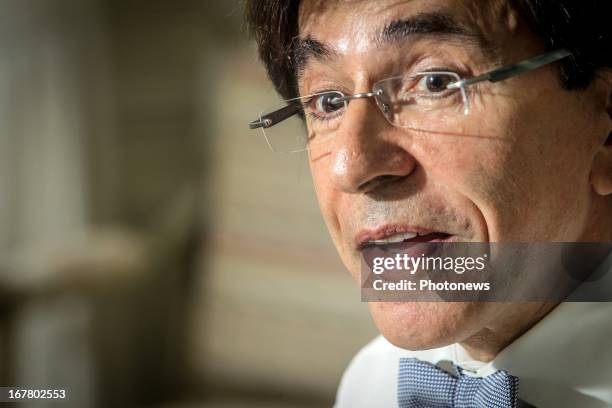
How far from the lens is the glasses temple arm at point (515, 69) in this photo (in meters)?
0.67

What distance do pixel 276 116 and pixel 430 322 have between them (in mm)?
287

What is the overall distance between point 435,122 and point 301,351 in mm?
1279

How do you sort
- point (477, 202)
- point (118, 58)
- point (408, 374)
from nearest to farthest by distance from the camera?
1. point (477, 202)
2. point (408, 374)
3. point (118, 58)

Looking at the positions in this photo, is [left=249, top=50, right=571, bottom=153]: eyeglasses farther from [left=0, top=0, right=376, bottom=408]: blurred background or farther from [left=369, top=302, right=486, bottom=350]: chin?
[left=0, top=0, right=376, bottom=408]: blurred background

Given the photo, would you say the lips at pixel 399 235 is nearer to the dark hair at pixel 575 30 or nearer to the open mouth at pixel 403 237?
the open mouth at pixel 403 237

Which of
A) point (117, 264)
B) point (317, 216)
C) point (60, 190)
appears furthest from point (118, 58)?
point (317, 216)

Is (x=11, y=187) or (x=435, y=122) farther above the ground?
(x=11, y=187)

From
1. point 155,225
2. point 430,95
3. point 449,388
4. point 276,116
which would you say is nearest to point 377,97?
point 430,95

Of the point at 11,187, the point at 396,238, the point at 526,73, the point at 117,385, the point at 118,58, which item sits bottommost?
the point at 117,385

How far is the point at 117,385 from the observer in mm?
2018

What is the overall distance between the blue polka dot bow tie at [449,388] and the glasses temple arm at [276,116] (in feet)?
0.93

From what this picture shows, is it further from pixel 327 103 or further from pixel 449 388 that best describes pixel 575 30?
pixel 449 388

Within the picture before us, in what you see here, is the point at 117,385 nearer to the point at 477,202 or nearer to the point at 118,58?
the point at 118,58

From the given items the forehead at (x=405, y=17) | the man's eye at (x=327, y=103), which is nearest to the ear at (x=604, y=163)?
the forehead at (x=405, y=17)
